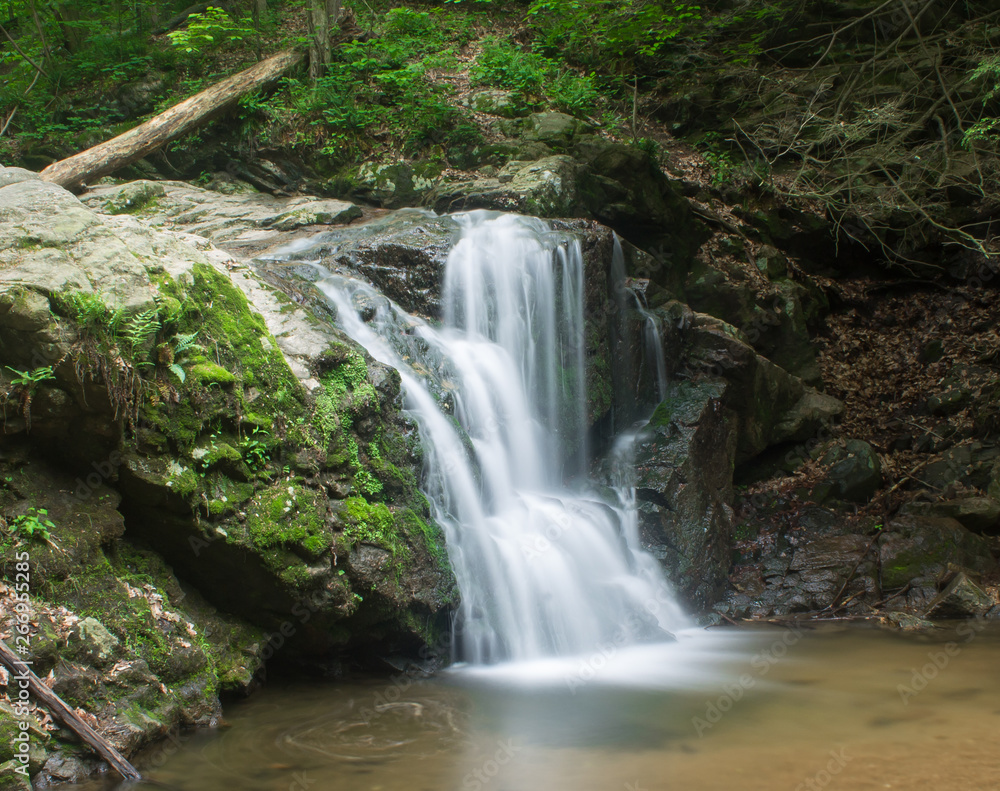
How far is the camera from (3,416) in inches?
145

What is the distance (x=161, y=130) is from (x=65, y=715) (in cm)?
1056

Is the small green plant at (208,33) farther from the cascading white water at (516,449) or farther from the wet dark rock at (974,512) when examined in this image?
the wet dark rock at (974,512)

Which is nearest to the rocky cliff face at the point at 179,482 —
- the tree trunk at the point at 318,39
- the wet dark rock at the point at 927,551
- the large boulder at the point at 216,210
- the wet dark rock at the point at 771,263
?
the large boulder at the point at 216,210

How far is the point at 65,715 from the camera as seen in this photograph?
130 inches

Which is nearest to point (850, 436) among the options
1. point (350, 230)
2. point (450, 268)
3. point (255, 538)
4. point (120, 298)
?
point (450, 268)

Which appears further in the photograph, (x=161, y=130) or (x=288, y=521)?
(x=161, y=130)

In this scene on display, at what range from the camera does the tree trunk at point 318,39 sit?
13.3 metres

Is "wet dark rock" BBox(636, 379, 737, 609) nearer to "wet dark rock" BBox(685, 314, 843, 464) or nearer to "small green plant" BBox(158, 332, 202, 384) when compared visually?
"wet dark rock" BBox(685, 314, 843, 464)

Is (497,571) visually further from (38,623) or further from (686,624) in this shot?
(38,623)

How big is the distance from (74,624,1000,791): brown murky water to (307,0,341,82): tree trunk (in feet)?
39.3

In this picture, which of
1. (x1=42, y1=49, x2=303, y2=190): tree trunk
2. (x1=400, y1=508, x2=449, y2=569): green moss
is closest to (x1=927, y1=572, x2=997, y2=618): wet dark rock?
(x1=400, y1=508, x2=449, y2=569): green moss

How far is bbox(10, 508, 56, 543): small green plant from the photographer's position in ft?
11.9

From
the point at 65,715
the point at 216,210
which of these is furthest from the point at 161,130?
the point at 65,715

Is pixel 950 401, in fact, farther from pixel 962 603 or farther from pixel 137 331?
pixel 137 331
